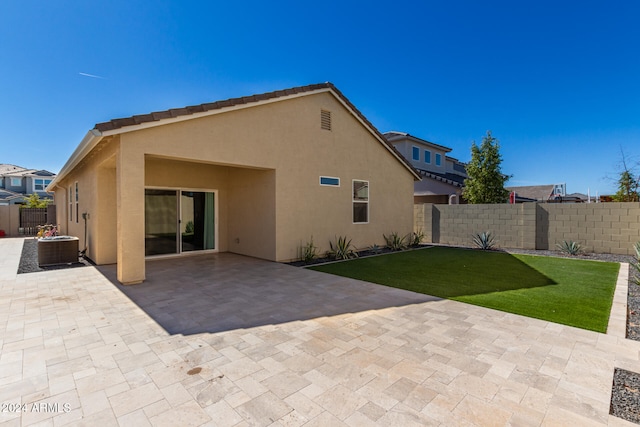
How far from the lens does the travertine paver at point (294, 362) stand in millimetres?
2527

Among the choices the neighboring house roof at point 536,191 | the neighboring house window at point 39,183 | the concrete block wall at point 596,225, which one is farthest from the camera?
the neighboring house window at point 39,183

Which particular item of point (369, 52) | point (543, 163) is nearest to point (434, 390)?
point (369, 52)

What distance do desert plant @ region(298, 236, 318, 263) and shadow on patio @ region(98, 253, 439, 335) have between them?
3.88 ft

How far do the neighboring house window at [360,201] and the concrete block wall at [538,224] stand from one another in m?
4.43

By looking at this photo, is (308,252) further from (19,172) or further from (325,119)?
(19,172)

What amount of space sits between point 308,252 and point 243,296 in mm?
4198

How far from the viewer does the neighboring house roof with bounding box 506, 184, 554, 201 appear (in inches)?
1205

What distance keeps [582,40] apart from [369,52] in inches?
305

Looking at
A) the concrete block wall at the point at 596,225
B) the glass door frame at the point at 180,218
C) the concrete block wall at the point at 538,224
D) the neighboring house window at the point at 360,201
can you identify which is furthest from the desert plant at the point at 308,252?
the concrete block wall at the point at 596,225

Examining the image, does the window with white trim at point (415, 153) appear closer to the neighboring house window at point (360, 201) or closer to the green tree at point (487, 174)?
the green tree at point (487, 174)

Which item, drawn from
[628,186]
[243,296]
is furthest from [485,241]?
[243,296]

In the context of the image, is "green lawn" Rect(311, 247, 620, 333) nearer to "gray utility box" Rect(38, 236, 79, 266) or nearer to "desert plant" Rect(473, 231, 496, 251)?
"desert plant" Rect(473, 231, 496, 251)

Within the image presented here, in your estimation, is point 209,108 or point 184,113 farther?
point 209,108

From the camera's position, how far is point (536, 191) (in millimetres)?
32719
